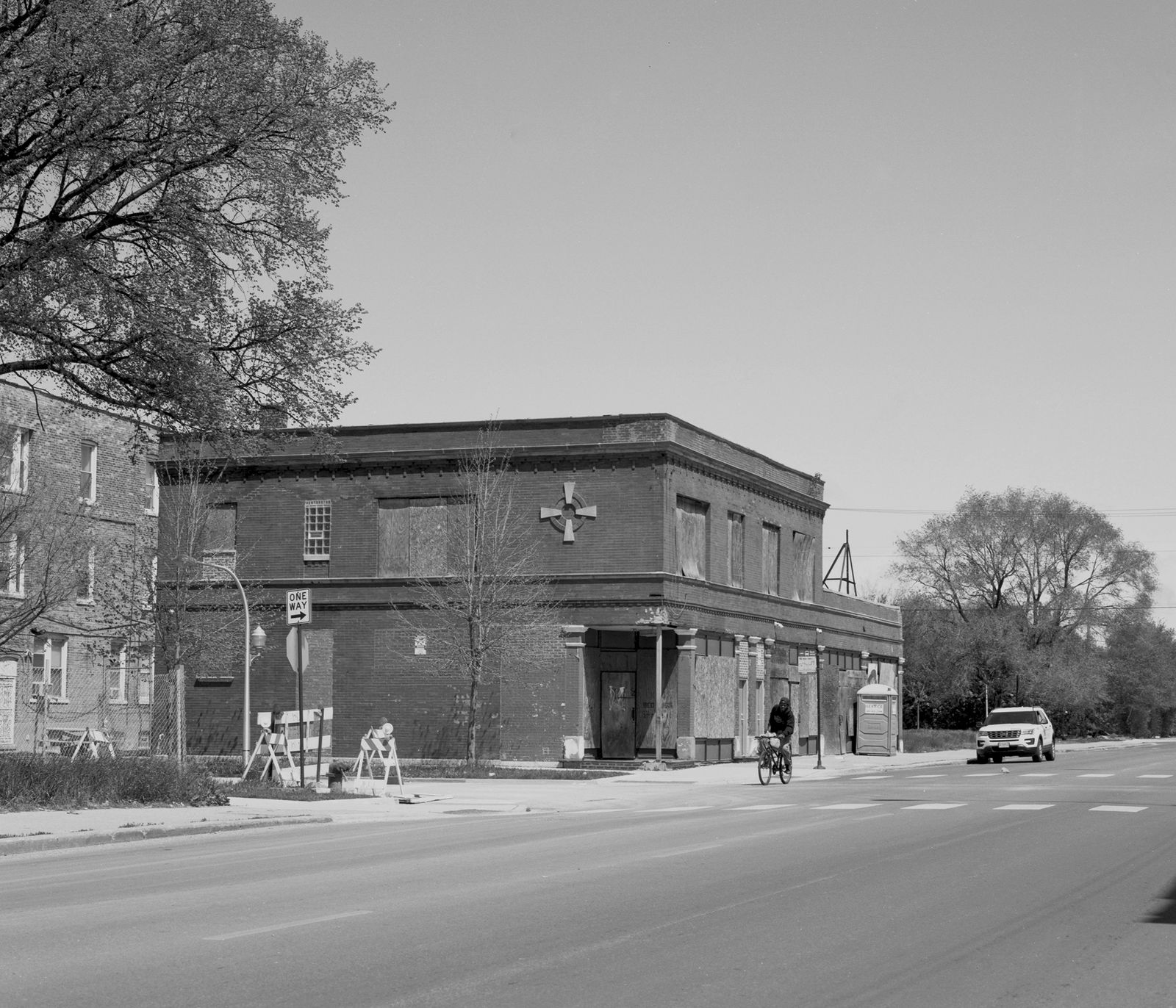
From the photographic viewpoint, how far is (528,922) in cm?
1127

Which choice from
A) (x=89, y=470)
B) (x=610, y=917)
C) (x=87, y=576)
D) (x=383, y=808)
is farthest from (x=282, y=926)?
(x=89, y=470)

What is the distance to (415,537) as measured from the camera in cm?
4559

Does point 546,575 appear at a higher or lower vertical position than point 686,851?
higher

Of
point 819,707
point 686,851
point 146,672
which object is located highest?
point 146,672

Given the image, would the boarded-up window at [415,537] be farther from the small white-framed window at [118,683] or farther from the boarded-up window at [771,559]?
the boarded-up window at [771,559]

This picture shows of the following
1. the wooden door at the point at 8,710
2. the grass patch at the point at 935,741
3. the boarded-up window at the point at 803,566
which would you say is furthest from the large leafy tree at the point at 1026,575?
the wooden door at the point at 8,710

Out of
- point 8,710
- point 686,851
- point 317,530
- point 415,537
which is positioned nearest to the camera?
point 686,851

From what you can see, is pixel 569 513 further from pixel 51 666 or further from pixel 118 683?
pixel 118 683

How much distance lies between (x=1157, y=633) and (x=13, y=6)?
98.4m

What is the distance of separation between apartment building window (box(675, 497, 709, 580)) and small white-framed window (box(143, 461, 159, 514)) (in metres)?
17.6

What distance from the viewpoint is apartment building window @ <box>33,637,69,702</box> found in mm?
46656

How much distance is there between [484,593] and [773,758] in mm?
10418

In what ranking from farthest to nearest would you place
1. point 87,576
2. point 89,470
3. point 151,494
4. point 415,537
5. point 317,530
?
point 151,494 < point 89,470 < point 317,530 < point 415,537 < point 87,576

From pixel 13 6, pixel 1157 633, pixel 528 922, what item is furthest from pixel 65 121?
pixel 1157 633
